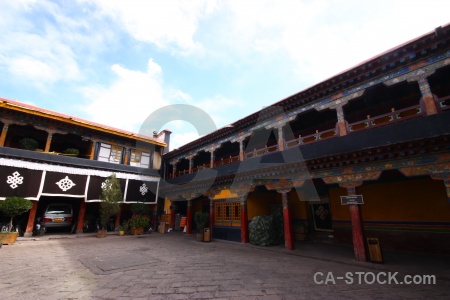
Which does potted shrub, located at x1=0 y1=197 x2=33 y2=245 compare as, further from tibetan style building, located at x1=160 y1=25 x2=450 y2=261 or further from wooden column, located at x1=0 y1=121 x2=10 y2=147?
tibetan style building, located at x1=160 y1=25 x2=450 y2=261

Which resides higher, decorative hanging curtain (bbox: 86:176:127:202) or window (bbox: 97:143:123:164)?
window (bbox: 97:143:123:164)

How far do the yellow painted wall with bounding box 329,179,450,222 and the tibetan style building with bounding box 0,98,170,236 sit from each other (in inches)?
566

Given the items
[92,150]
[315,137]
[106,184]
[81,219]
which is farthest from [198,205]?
[315,137]

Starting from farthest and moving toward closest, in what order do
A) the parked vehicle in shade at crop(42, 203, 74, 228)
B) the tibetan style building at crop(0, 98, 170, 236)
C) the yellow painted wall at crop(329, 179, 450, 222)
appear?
the parked vehicle in shade at crop(42, 203, 74, 228) < the tibetan style building at crop(0, 98, 170, 236) < the yellow painted wall at crop(329, 179, 450, 222)

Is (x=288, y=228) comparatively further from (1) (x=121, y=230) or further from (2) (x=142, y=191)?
(2) (x=142, y=191)

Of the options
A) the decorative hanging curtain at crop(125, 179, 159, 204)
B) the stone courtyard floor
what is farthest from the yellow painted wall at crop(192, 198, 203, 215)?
the stone courtyard floor

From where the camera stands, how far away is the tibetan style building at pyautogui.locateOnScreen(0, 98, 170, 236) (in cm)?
1250

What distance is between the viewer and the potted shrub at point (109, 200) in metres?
13.9

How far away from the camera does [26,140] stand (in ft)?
44.1

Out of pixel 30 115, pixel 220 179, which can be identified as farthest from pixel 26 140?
pixel 220 179

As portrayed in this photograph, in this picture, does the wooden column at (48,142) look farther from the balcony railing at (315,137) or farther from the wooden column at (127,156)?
the balcony railing at (315,137)

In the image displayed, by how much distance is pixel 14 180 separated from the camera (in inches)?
475

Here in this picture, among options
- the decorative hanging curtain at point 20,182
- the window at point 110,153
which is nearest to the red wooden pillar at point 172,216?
the window at point 110,153

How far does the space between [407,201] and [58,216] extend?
59.0 feet
